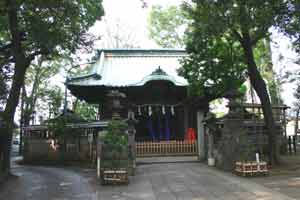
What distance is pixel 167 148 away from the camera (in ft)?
58.8

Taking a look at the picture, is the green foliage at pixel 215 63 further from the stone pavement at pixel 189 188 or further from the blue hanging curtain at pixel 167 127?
the blue hanging curtain at pixel 167 127

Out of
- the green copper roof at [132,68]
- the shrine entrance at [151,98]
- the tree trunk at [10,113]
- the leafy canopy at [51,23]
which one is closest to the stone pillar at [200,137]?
the shrine entrance at [151,98]

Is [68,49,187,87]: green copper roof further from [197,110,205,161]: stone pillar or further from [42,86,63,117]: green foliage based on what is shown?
[42,86,63,117]: green foliage

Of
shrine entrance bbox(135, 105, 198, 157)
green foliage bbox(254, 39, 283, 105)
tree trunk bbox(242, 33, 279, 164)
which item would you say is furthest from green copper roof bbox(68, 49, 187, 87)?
tree trunk bbox(242, 33, 279, 164)

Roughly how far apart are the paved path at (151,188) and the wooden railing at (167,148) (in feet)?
15.7

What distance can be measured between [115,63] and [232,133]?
1133 centimetres

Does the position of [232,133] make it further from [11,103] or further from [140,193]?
[11,103]

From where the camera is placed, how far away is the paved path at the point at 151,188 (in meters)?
8.44

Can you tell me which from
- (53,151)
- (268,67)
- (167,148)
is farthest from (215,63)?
(53,151)

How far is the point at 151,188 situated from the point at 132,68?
12409 mm

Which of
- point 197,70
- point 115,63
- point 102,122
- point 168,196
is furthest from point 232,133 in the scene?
point 115,63

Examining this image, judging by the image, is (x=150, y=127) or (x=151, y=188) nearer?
(x=151, y=188)

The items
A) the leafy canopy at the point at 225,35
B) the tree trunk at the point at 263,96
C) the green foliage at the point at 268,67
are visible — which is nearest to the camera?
the leafy canopy at the point at 225,35

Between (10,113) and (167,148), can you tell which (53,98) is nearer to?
(167,148)
